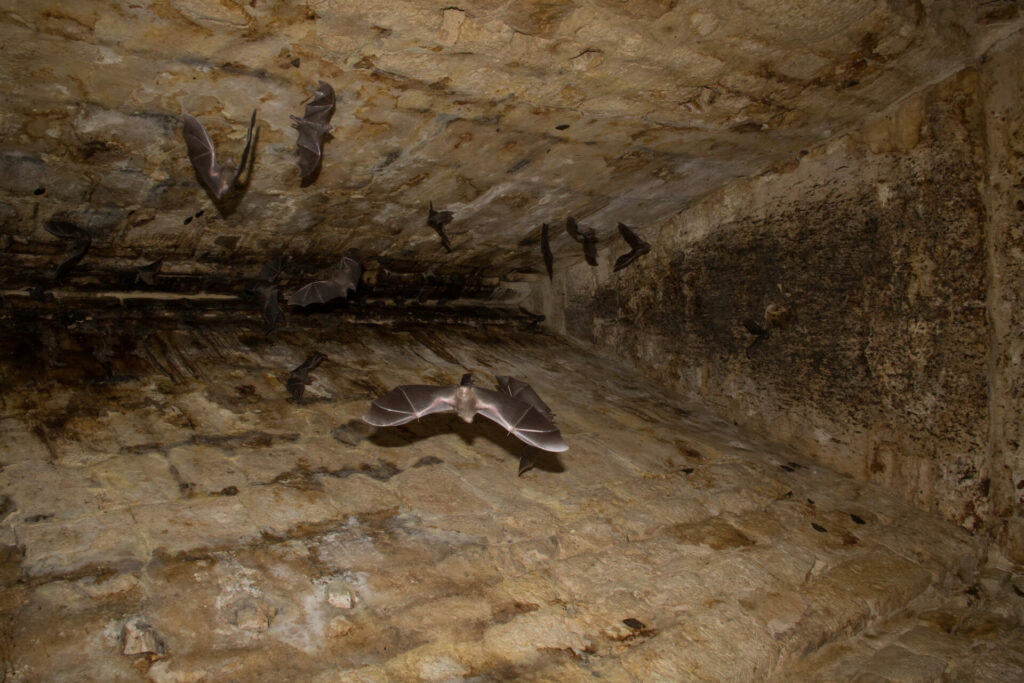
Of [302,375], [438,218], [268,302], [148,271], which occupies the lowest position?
[302,375]

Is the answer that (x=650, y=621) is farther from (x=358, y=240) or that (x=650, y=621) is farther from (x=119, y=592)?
(x=358, y=240)

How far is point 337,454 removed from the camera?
291 cm

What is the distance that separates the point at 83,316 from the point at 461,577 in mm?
2608

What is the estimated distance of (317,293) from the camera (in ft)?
12.3

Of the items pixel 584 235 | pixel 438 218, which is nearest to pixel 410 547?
pixel 438 218

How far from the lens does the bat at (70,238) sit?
118 inches

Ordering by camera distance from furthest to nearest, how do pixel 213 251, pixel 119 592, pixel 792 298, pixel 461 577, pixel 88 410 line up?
pixel 792 298
pixel 213 251
pixel 88 410
pixel 461 577
pixel 119 592

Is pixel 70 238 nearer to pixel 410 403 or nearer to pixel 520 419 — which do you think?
pixel 410 403

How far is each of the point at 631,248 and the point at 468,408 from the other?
8.54 feet

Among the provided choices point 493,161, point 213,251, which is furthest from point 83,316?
point 493,161

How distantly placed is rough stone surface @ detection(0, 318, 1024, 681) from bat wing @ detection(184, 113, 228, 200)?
3.61ft

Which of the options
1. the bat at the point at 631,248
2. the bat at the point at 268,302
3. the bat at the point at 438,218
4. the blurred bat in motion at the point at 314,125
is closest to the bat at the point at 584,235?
the bat at the point at 631,248

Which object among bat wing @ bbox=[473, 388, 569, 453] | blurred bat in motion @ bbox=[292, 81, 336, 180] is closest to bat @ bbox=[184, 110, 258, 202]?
blurred bat in motion @ bbox=[292, 81, 336, 180]

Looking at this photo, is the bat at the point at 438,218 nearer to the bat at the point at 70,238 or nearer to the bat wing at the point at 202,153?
the bat wing at the point at 202,153
